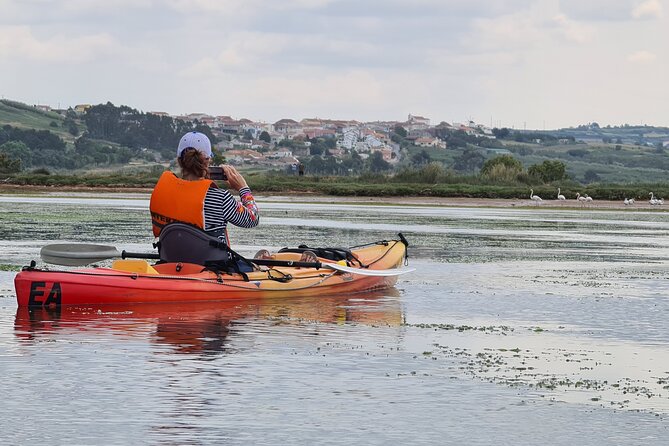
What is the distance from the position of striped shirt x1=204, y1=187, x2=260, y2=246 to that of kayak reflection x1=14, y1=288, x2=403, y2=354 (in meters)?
1.19

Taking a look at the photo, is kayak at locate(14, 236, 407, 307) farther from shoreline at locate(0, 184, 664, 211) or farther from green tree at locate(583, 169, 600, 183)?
green tree at locate(583, 169, 600, 183)

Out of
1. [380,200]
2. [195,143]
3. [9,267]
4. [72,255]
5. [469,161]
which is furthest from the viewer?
[469,161]

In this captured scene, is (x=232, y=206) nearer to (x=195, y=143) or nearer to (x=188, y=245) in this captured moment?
(x=188, y=245)

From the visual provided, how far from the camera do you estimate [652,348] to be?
1648 cm

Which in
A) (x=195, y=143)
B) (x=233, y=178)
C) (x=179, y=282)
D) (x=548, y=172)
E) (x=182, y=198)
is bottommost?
(x=179, y=282)

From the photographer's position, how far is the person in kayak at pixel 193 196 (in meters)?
19.1

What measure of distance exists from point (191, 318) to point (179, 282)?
112cm

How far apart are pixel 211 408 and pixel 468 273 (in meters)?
15.8

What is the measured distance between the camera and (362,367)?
14391 mm

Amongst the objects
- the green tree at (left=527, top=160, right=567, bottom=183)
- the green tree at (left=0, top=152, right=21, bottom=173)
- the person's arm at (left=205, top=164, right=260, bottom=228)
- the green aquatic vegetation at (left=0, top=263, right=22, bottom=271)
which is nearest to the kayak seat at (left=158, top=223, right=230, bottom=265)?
the person's arm at (left=205, top=164, right=260, bottom=228)

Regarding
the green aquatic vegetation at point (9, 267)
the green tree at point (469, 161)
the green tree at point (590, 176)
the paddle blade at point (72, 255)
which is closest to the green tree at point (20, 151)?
the green tree at point (469, 161)

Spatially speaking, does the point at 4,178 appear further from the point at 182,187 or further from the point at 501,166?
the point at 182,187

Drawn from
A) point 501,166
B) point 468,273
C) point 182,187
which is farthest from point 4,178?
point 182,187

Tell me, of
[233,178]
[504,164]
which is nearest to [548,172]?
[504,164]
